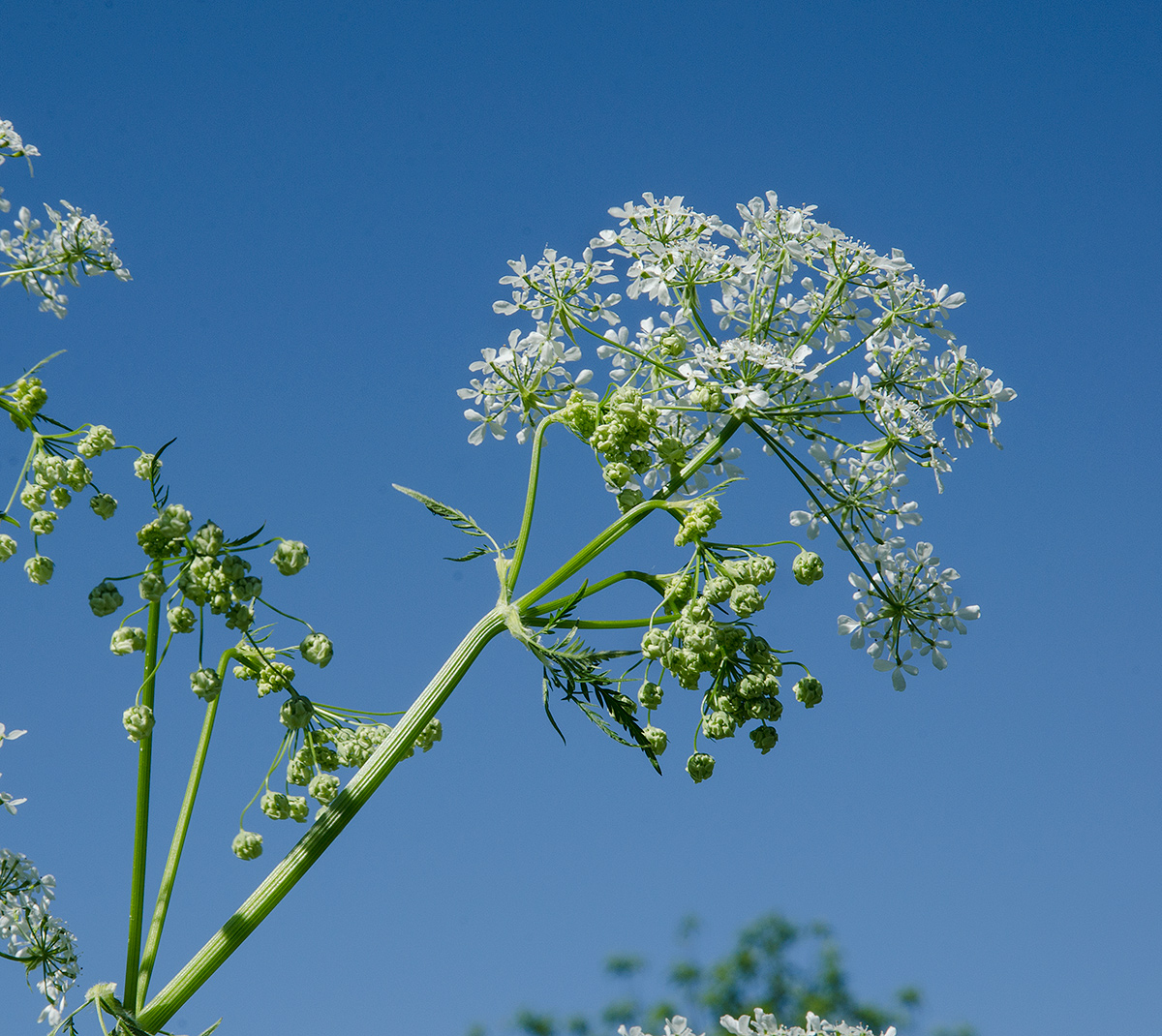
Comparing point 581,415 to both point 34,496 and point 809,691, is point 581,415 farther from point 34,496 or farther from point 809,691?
point 34,496

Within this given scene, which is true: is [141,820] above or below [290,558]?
below

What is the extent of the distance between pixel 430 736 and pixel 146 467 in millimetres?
1232

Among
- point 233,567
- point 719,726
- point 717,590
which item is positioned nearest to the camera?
point 233,567

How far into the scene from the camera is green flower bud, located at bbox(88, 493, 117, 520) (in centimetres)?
341

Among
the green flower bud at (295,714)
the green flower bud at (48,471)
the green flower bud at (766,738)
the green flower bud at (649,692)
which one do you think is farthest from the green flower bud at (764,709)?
the green flower bud at (48,471)

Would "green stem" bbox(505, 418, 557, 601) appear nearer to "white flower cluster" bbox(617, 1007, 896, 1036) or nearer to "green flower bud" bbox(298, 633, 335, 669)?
"green flower bud" bbox(298, 633, 335, 669)

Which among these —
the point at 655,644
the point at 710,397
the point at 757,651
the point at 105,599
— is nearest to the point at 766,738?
the point at 757,651

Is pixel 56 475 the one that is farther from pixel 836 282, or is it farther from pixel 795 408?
pixel 836 282

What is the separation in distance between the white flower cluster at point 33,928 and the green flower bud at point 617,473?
2.59 meters

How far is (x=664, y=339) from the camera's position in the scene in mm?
4379

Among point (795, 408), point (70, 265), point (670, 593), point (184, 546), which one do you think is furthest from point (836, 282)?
point (70, 265)

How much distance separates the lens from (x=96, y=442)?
3.54 meters

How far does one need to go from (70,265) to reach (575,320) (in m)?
1.99

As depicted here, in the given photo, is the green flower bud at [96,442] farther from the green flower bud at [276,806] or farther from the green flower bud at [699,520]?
the green flower bud at [699,520]
